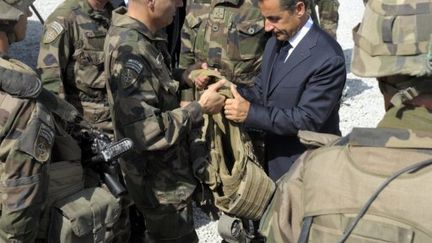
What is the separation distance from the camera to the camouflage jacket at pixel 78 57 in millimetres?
4195

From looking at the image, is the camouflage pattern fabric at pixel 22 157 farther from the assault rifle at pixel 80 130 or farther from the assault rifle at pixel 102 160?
the assault rifle at pixel 102 160

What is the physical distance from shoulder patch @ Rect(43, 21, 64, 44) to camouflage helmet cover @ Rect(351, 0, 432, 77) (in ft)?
9.28

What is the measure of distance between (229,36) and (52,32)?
1268 millimetres

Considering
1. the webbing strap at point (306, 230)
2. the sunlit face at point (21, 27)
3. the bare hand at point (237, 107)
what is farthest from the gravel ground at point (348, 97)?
the webbing strap at point (306, 230)

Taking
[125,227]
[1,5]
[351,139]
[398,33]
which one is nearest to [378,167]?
[351,139]

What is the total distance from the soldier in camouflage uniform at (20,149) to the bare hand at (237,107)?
1.11 meters

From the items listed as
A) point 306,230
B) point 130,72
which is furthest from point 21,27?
point 306,230

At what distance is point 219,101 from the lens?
3432 millimetres

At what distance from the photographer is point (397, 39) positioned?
5.89 ft

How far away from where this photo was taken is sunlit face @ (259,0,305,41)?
3.37m

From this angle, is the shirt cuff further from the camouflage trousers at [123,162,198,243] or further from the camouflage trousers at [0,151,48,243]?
the camouflage trousers at [0,151,48,243]

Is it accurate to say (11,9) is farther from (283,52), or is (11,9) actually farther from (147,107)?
(283,52)

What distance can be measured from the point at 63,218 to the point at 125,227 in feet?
2.39

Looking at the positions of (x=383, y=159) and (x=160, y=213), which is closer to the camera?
(x=383, y=159)
